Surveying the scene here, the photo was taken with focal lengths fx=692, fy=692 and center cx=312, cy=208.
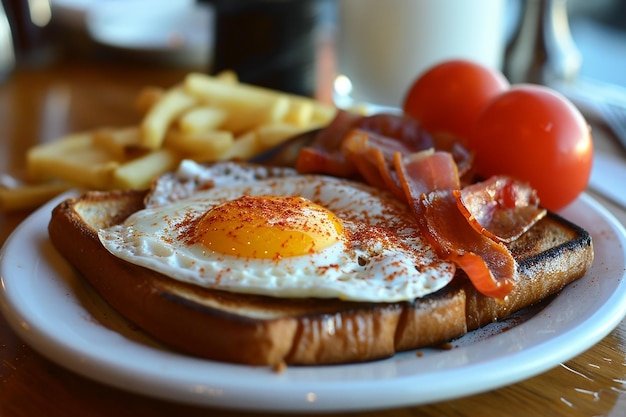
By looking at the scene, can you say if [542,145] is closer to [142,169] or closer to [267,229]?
[267,229]

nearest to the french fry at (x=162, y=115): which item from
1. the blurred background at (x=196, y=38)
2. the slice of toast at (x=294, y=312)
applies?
the slice of toast at (x=294, y=312)

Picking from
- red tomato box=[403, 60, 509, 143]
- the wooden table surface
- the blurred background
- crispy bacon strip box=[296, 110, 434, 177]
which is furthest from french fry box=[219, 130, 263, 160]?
the blurred background

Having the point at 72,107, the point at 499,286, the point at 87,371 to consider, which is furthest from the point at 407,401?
the point at 72,107

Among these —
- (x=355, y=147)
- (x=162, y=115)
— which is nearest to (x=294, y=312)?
(x=355, y=147)

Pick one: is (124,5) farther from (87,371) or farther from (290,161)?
(87,371)

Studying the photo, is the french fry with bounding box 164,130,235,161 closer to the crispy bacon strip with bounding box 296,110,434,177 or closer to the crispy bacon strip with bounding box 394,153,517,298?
the crispy bacon strip with bounding box 296,110,434,177
